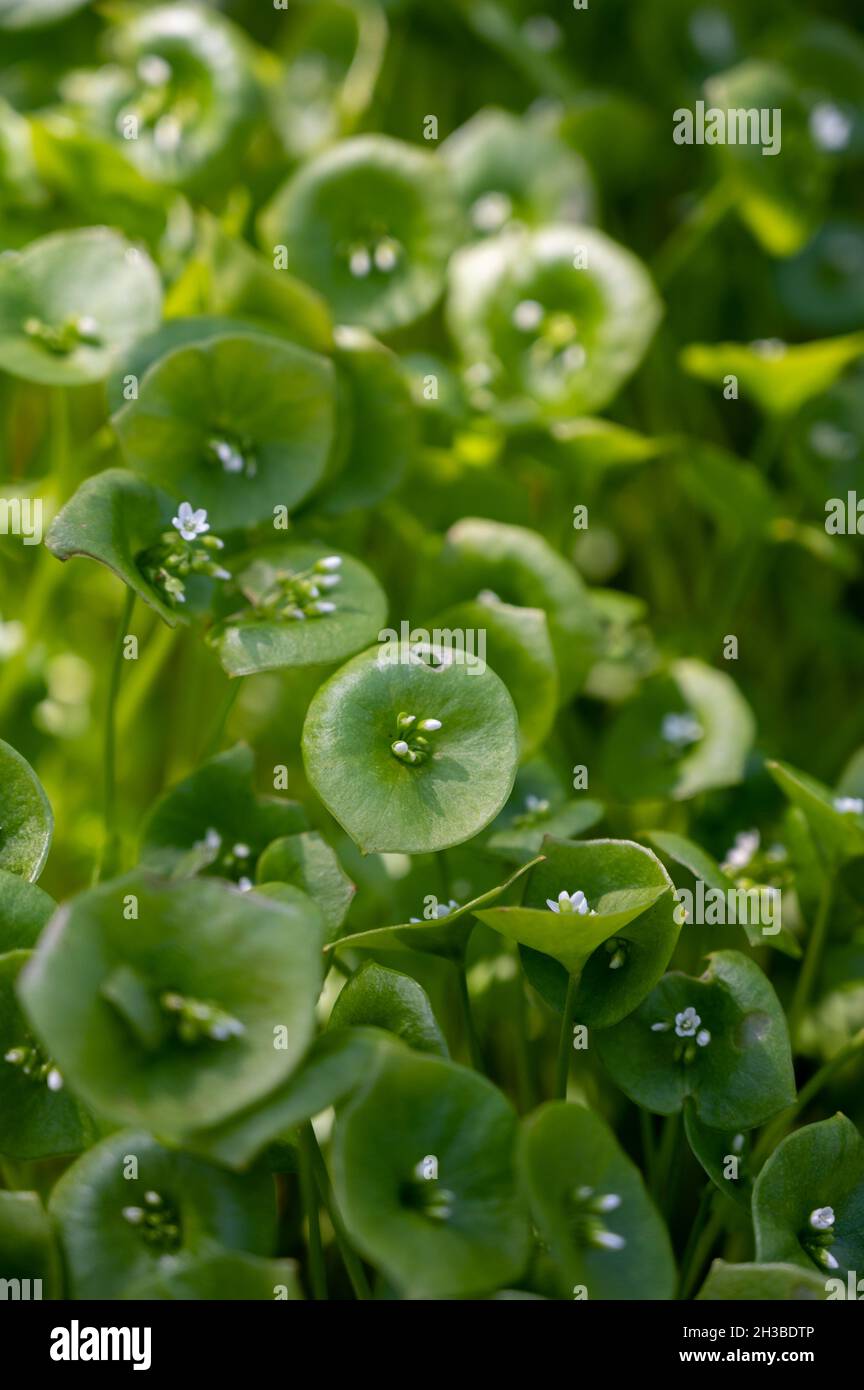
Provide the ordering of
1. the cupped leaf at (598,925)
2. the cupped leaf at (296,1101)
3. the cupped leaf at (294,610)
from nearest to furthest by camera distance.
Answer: the cupped leaf at (296,1101) < the cupped leaf at (598,925) < the cupped leaf at (294,610)

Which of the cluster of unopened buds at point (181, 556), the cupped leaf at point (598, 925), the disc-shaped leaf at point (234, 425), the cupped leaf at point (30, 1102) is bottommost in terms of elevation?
the cupped leaf at point (30, 1102)

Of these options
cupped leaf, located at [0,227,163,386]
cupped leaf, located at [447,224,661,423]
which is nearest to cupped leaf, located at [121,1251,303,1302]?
cupped leaf, located at [0,227,163,386]

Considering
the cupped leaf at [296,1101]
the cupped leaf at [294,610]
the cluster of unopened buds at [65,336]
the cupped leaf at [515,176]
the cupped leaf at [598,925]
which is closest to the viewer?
the cupped leaf at [296,1101]

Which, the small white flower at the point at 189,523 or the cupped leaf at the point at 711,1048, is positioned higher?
the small white flower at the point at 189,523

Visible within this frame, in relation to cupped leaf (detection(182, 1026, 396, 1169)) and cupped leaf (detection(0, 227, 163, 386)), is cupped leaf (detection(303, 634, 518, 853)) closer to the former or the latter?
cupped leaf (detection(182, 1026, 396, 1169))

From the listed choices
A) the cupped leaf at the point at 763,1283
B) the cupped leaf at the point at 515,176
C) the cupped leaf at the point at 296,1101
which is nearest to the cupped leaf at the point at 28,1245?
the cupped leaf at the point at 296,1101

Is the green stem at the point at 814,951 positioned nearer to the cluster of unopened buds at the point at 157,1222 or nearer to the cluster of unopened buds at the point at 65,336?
the cluster of unopened buds at the point at 157,1222
